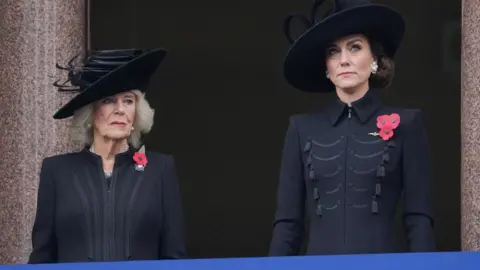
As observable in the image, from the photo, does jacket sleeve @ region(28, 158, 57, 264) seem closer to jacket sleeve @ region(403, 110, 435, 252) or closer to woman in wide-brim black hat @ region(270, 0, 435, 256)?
woman in wide-brim black hat @ region(270, 0, 435, 256)

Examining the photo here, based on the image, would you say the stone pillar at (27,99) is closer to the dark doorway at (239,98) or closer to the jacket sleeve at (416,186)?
the jacket sleeve at (416,186)

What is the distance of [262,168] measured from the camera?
464 inches

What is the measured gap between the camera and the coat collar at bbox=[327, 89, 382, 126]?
6.84 metres

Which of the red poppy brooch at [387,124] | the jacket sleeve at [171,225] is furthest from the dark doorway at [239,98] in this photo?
the red poppy brooch at [387,124]

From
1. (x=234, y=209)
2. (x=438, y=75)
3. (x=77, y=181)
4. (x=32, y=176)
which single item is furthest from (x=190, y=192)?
(x=77, y=181)

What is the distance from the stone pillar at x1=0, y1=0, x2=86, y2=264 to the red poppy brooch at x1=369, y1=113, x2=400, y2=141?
7.04ft

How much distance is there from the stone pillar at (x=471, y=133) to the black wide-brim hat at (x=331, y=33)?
52.0 inches

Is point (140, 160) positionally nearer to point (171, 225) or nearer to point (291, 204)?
point (171, 225)

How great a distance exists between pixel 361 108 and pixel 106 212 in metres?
1.10

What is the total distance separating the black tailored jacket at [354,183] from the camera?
22.2ft

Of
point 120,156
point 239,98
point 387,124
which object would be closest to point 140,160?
point 120,156

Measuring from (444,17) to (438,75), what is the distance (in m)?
0.46

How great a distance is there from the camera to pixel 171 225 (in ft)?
22.9

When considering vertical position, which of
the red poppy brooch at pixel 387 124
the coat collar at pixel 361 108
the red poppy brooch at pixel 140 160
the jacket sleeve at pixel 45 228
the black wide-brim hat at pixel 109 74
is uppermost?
the black wide-brim hat at pixel 109 74
